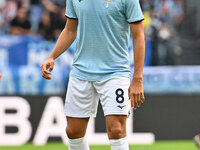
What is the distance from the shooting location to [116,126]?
4.13 metres

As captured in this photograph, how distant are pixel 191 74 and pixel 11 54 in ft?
9.18

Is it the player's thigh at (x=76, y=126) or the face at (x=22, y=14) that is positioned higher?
the face at (x=22, y=14)

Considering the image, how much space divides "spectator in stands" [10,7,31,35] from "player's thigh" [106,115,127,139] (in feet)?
14.8

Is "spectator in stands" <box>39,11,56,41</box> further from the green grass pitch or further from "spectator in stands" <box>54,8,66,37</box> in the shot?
the green grass pitch

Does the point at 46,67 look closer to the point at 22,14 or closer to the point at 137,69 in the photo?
the point at 137,69

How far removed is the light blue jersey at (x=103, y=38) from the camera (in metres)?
4.19

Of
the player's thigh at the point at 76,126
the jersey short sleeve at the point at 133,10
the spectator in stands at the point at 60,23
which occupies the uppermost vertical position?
the jersey short sleeve at the point at 133,10

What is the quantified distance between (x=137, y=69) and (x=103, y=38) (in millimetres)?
379

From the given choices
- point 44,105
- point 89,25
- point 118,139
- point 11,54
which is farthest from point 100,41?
point 11,54

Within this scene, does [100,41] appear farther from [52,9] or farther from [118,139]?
[52,9]

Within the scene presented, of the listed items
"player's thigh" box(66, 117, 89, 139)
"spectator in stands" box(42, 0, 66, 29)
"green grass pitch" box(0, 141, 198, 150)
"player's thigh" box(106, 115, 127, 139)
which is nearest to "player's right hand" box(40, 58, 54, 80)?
"player's thigh" box(66, 117, 89, 139)

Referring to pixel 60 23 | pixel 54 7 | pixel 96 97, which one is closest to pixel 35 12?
pixel 54 7

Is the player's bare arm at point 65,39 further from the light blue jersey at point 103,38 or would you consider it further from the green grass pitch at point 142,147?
the green grass pitch at point 142,147

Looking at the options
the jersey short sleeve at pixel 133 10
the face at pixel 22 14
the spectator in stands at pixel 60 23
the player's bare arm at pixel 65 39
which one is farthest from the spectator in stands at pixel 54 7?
the jersey short sleeve at pixel 133 10
